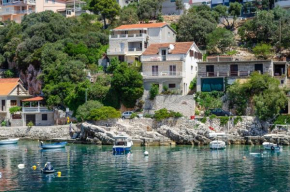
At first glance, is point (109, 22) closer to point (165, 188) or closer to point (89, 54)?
point (89, 54)

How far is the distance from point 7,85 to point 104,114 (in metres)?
21.6

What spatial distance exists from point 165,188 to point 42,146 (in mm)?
25575

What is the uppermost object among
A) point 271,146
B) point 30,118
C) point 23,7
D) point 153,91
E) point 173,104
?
point 23,7

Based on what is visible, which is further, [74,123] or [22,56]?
[22,56]

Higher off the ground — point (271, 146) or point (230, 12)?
point (230, 12)

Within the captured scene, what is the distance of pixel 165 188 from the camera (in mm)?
39031

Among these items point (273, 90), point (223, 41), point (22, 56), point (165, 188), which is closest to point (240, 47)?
point (223, 41)

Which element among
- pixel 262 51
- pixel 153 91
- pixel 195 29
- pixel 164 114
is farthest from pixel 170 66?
pixel 195 29

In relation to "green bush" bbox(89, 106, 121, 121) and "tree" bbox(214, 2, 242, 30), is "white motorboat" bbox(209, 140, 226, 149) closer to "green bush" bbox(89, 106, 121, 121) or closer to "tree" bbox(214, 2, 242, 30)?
"green bush" bbox(89, 106, 121, 121)

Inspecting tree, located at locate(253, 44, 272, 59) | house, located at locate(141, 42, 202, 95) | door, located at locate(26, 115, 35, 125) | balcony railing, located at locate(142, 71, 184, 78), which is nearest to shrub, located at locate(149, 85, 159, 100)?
house, located at locate(141, 42, 202, 95)

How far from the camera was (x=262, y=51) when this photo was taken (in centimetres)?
7588

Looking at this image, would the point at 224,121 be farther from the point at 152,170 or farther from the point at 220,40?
the point at 152,170

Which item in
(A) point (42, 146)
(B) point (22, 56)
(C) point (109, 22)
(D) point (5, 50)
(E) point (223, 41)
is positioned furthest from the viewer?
(C) point (109, 22)

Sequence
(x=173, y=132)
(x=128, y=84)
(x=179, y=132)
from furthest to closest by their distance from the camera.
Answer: (x=128, y=84)
(x=179, y=132)
(x=173, y=132)
